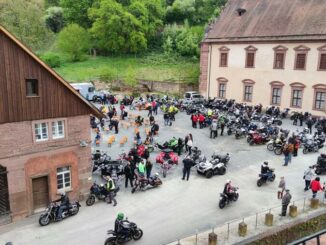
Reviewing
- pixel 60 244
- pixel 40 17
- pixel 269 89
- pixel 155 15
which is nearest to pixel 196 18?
pixel 155 15

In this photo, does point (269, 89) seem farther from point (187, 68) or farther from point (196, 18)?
point (196, 18)

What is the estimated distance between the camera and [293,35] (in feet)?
118

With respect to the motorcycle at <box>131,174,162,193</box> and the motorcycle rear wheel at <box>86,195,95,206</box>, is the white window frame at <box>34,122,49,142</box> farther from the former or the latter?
the motorcycle at <box>131,174,162,193</box>

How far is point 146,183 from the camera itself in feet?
61.0

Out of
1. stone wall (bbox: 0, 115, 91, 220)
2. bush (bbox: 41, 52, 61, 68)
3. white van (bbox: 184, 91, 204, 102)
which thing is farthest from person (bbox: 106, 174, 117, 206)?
bush (bbox: 41, 52, 61, 68)

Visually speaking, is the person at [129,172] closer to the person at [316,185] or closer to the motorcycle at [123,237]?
the motorcycle at [123,237]

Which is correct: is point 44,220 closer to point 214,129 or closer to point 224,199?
point 224,199

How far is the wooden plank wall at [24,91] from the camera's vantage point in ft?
47.4

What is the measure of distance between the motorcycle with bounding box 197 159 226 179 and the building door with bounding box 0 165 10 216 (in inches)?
413

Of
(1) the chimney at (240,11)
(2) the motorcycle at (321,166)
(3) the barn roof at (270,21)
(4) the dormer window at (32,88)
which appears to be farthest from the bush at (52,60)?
(2) the motorcycle at (321,166)

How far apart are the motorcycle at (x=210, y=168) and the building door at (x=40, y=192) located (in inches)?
344

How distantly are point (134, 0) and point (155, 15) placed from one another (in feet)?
16.0

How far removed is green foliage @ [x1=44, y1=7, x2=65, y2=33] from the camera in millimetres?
74500

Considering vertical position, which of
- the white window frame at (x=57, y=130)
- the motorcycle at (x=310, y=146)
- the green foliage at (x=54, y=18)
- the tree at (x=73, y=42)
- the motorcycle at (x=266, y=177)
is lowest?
the motorcycle at (x=266, y=177)
